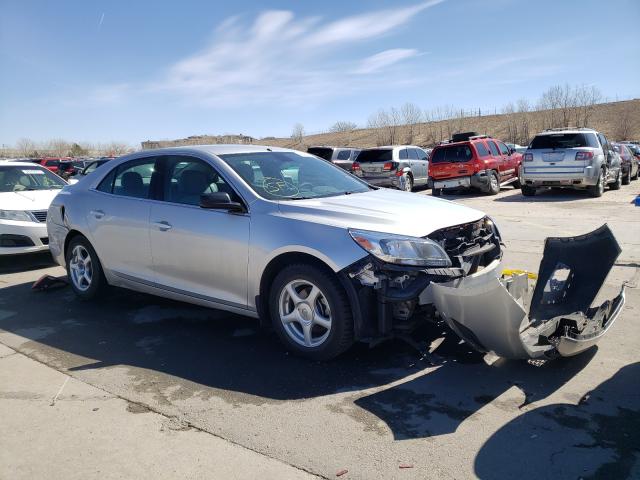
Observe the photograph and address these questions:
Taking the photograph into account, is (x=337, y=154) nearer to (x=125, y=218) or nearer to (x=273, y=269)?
(x=125, y=218)

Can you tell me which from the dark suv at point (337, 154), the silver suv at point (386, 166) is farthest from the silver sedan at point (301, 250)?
the dark suv at point (337, 154)

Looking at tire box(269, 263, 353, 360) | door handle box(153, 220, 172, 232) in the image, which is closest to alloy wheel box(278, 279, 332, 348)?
tire box(269, 263, 353, 360)

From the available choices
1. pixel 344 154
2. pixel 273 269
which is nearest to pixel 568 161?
pixel 344 154

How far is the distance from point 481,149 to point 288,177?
13.9m

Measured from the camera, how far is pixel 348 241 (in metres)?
3.95

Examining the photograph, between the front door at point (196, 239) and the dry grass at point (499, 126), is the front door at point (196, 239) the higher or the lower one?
the lower one

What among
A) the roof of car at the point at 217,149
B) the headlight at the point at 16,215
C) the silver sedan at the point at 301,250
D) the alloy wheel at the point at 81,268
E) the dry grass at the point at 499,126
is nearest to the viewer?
the silver sedan at the point at 301,250

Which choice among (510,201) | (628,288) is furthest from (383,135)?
(628,288)

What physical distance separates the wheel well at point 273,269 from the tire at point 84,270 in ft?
8.23

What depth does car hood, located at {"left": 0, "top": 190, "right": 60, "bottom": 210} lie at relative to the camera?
834cm

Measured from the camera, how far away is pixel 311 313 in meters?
4.16

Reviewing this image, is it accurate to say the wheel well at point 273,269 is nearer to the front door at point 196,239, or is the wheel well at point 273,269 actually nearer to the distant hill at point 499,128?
the front door at point 196,239

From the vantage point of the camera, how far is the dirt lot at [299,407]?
9.56 ft

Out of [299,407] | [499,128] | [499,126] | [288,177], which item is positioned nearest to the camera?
[299,407]
